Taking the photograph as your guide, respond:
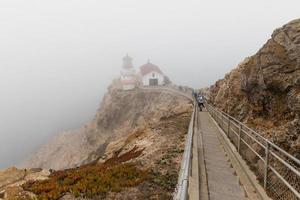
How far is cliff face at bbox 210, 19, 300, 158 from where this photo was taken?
47.5ft

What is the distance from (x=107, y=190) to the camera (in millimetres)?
11047

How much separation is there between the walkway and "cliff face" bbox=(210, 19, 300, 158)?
2308 millimetres

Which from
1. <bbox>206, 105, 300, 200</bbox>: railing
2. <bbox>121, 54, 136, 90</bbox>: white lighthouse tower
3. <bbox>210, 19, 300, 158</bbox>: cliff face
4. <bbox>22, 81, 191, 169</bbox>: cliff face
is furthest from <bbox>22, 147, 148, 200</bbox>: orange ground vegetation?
<bbox>121, 54, 136, 90</bbox>: white lighthouse tower

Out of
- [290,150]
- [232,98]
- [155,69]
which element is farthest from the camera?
[155,69]

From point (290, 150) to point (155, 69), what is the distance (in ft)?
325

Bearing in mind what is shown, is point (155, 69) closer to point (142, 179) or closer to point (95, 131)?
point (95, 131)

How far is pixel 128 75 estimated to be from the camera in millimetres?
111375

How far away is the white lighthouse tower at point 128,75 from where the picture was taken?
107 meters

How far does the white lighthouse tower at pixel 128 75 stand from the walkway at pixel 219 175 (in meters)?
88.4

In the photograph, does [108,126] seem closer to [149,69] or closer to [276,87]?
[149,69]

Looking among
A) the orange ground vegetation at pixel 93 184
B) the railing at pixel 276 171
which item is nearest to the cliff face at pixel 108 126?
the orange ground vegetation at pixel 93 184

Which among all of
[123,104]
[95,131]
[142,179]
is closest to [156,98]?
[123,104]

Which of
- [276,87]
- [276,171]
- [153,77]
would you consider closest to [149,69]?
[153,77]

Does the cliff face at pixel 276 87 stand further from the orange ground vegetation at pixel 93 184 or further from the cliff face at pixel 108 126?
the cliff face at pixel 108 126
